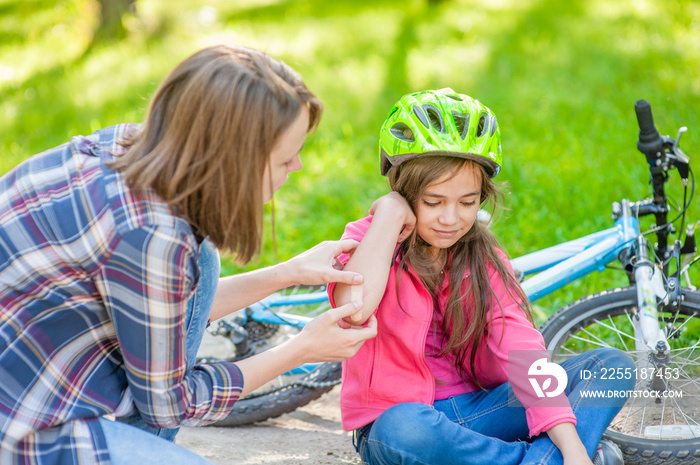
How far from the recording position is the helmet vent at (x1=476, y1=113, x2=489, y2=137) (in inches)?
93.9

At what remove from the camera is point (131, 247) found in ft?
5.41

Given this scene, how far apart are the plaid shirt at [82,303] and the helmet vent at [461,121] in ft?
3.41

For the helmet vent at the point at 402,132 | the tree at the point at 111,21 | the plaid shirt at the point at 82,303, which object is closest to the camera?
the plaid shirt at the point at 82,303

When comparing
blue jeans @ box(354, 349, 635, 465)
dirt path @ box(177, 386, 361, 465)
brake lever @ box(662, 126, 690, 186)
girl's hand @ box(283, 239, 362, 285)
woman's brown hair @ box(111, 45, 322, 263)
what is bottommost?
dirt path @ box(177, 386, 361, 465)

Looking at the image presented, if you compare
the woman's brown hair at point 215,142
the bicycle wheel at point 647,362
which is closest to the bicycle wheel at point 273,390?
the bicycle wheel at point 647,362

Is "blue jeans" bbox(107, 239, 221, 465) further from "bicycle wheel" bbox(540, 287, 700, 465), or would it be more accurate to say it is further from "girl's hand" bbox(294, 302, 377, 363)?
"bicycle wheel" bbox(540, 287, 700, 465)

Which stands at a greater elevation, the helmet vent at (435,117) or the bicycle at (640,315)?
the helmet vent at (435,117)

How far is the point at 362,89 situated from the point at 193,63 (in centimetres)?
500

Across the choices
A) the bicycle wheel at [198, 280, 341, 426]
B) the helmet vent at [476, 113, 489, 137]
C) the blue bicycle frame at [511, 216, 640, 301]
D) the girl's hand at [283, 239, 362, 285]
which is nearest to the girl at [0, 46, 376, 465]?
the girl's hand at [283, 239, 362, 285]

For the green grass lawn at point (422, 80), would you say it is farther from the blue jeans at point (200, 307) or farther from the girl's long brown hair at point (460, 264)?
the blue jeans at point (200, 307)

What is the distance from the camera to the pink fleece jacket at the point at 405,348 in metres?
2.31

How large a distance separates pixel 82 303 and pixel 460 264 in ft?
4.12

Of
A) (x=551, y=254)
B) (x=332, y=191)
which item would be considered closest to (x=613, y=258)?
(x=551, y=254)

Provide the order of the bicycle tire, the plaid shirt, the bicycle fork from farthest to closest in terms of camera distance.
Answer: the bicycle tire < the bicycle fork < the plaid shirt
